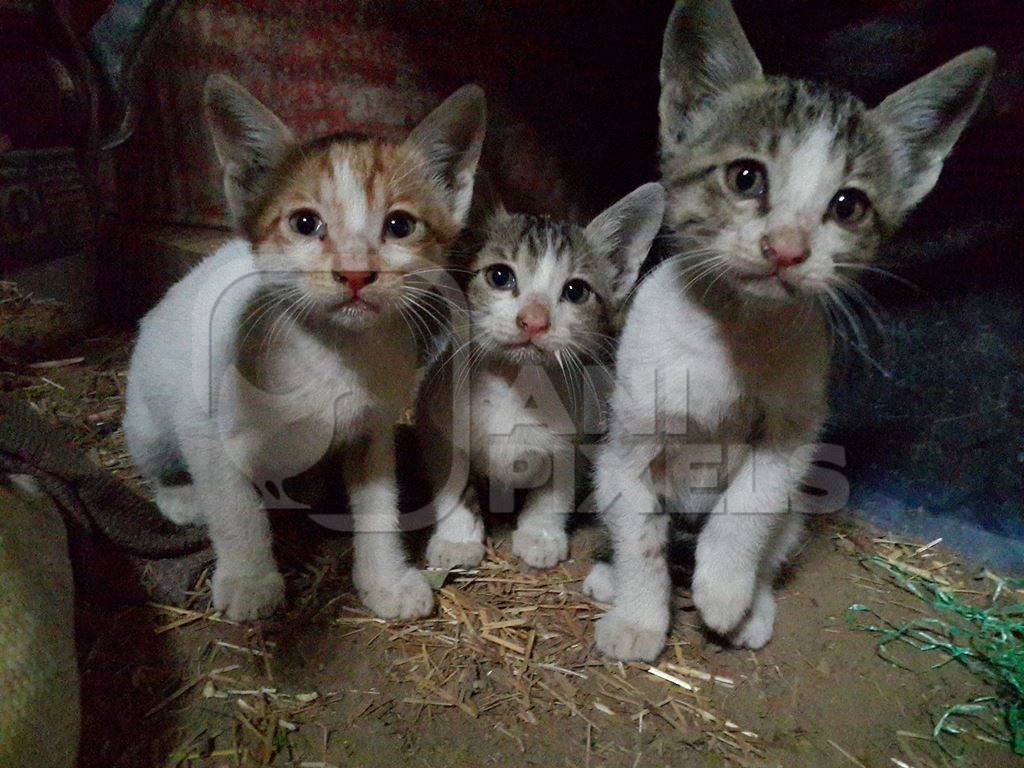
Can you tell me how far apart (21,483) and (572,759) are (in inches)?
45.3

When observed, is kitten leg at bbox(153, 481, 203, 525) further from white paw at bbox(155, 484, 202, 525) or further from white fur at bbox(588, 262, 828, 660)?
white fur at bbox(588, 262, 828, 660)

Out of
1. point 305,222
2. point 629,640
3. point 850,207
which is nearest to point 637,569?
point 629,640

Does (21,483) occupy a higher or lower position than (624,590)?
higher

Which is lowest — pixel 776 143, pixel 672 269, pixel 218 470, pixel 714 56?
pixel 218 470

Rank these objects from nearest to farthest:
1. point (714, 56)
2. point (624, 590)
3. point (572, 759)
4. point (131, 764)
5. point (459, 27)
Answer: point (131, 764)
point (572, 759)
point (714, 56)
point (624, 590)
point (459, 27)

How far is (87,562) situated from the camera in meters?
1.55

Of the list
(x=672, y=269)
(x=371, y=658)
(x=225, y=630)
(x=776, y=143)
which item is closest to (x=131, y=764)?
(x=225, y=630)

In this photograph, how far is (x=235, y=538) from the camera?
5.06 feet

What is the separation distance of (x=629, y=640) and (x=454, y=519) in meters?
0.54

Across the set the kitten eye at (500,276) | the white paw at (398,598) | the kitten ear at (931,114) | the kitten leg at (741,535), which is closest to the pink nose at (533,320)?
the kitten eye at (500,276)

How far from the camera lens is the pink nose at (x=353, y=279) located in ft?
4.34

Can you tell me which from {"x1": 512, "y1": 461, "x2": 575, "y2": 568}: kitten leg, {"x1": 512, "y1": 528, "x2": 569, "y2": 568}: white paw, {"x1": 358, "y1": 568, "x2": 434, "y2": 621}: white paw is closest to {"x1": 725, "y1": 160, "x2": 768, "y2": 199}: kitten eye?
{"x1": 512, "y1": 461, "x2": 575, "y2": 568}: kitten leg

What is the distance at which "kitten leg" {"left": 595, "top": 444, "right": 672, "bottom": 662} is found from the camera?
61.8 inches

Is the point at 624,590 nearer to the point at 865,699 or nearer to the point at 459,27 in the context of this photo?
the point at 865,699
